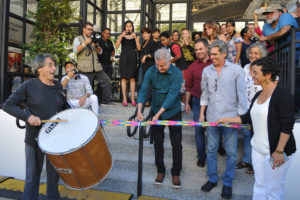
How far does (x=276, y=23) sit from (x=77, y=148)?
3.24 meters

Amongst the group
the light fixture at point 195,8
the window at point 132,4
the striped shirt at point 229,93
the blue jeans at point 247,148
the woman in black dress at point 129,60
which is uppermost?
the light fixture at point 195,8

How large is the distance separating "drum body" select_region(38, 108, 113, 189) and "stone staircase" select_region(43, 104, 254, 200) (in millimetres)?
929

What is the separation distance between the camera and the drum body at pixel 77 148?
2080 mm

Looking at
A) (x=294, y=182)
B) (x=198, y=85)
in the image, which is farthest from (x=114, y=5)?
(x=294, y=182)

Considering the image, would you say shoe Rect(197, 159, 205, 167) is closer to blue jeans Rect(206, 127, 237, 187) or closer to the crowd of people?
the crowd of people

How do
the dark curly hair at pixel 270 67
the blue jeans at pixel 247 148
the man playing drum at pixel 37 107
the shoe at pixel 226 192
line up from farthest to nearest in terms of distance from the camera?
1. the blue jeans at pixel 247 148
2. the shoe at pixel 226 192
3. the man playing drum at pixel 37 107
4. the dark curly hair at pixel 270 67

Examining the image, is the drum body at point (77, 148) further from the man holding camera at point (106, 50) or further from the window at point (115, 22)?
the window at point (115, 22)

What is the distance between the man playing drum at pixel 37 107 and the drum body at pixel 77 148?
174mm

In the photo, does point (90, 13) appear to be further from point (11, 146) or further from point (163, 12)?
point (11, 146)

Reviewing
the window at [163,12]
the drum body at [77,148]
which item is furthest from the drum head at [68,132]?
the window at [163,12]

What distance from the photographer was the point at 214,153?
2828 millimetres

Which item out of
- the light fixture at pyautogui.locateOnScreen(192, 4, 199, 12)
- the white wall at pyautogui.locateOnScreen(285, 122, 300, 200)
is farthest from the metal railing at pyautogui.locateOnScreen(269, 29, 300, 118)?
the light fixture at pyautogui.locateOnScreen(192, 4, 199, 12)

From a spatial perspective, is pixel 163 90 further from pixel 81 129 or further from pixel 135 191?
pixel 135 191

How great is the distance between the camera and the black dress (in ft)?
16.4
